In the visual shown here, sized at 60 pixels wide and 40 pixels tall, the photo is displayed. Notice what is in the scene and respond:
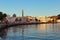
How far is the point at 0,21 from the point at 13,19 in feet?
218

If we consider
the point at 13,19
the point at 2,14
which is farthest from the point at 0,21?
the point at 13,19

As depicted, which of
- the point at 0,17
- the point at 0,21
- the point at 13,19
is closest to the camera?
the point at 0,17

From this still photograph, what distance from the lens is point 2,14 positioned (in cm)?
12400

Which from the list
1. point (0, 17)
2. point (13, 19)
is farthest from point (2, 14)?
point (13, 19)

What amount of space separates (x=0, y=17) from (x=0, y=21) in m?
12.7

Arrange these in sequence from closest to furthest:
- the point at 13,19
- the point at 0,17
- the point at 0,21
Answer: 1. the point at 0,17
2. the point at 0,21
3. the point at 13,19

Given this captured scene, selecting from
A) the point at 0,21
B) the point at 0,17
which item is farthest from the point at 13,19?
the point at 0,17

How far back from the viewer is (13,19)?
651 ft

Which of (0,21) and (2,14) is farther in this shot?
(0,21)

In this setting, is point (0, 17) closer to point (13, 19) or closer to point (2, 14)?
point (2, 14)

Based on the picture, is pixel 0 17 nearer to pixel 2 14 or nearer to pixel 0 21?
pixel 2 14

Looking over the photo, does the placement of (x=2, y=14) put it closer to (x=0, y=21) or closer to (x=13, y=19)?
(x=0, y=21)

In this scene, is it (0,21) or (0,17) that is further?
(0,21)

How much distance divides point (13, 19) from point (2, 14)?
74550 millimetres
